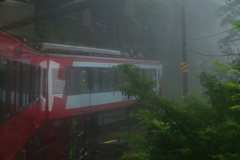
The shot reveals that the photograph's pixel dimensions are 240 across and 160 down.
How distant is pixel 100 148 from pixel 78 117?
254 cm

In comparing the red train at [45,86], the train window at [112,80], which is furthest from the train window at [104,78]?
the train window at [112,80]

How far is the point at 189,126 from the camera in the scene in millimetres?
3293

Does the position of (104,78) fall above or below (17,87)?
above

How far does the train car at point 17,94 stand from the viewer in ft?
12.0

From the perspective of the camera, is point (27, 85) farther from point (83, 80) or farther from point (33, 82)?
point (83, 80)

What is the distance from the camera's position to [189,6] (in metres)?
33.0

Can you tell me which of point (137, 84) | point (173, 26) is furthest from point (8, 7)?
point (173, 26)

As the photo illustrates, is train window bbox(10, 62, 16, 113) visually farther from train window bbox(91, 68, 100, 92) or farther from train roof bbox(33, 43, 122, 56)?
train window bbox(91, 68, 100, 92)

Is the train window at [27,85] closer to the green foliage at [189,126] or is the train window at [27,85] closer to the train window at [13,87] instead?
the train window at [13,87]

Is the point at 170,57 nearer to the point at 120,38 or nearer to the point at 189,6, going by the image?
the point at 189,6

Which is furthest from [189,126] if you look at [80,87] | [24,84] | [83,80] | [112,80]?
[112,80]

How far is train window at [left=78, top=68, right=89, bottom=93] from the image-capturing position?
939cm

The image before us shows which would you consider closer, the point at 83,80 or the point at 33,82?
the point at 33,82

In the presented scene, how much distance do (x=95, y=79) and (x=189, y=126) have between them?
7218 mm
